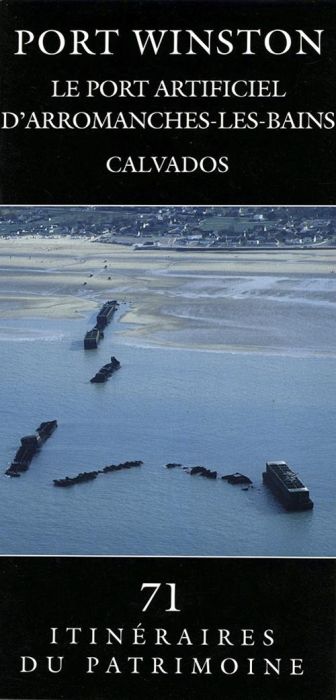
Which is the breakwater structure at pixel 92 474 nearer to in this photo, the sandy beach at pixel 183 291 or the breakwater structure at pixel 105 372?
the breakwater structure at pixel 105 372

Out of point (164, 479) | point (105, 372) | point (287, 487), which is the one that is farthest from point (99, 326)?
point (287, 487)

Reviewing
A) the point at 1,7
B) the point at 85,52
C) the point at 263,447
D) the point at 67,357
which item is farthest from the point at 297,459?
the point at 1,7

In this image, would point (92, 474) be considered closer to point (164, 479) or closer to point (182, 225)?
point (164, 479)

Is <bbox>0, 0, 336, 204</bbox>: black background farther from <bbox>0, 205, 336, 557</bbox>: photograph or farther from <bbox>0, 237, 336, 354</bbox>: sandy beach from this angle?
<bbox>0, 237, 336, 354</bbox>: sandy beach
